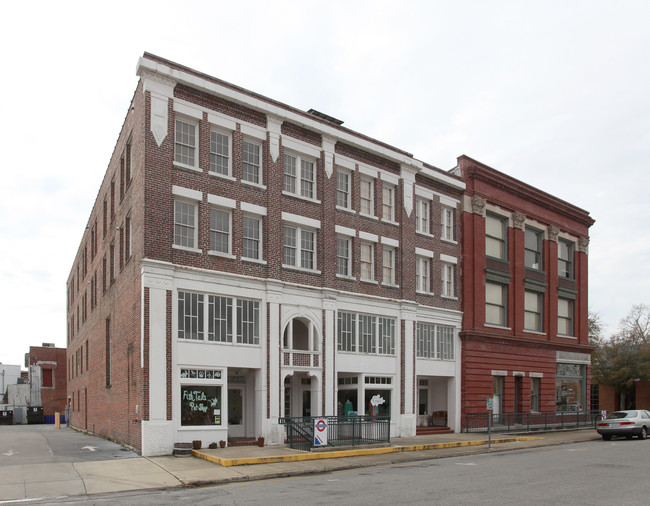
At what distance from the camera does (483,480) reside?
16.8 m

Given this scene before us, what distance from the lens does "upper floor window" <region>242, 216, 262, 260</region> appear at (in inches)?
1037

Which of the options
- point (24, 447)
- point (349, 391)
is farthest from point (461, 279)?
point (24, 447)

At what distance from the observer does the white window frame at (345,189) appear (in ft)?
99.1

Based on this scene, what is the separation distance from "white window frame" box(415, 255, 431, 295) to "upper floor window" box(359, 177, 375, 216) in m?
3.99

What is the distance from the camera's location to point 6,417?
211ft

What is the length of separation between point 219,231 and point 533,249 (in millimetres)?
23131

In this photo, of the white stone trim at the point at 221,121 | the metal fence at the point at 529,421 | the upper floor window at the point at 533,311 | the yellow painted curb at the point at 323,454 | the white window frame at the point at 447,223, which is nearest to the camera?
the yellow painted curb at the point at 323,454

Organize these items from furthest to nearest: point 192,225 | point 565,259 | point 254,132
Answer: point 565,259 < point 254,132 < point 192,225

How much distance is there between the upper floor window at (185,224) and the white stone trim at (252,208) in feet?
6.58

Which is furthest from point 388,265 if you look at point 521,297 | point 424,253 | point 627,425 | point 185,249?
point 627,425

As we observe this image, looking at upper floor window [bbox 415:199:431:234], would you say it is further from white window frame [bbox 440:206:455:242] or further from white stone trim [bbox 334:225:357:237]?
white stone trim [bbox 334:225:357:237]

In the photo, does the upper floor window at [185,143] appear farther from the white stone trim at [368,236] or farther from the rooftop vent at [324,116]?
the white stone trim at [368,236]

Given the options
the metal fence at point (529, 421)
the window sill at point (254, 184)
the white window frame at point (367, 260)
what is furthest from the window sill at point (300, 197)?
the metal fence at point (529, 421)

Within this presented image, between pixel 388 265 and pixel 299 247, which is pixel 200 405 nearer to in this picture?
pixel 299 247
